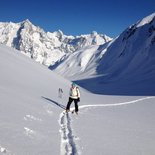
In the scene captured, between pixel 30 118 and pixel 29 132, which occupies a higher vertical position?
pixel 30 118

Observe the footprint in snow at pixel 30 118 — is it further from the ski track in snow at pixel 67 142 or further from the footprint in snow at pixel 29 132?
the footprint in snow at pixel 29 132

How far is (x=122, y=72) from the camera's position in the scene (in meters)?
154

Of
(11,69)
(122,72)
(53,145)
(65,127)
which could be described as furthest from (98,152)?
(122,72)

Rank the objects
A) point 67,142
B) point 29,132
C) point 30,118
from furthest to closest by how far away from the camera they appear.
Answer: point 30,118, point 29,132, point 67,142

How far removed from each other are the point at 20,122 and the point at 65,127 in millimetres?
1890

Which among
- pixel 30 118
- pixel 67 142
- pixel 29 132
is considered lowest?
pixel 67 142

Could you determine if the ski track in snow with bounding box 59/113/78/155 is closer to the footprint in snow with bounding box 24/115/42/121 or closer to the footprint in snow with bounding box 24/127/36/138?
the footprint in snow with bounding box 24/127/36/138

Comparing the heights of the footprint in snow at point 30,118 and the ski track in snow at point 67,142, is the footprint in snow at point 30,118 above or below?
above

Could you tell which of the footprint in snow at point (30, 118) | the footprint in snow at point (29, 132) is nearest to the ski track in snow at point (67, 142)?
the footprint in snow at point (29, 132)

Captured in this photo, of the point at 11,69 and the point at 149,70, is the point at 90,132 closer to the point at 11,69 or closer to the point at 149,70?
the point at 11,69

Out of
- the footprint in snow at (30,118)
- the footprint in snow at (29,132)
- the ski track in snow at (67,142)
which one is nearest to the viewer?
the ski track in snow at (67,142)

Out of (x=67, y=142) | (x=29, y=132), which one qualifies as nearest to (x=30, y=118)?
(x=29, y=132)

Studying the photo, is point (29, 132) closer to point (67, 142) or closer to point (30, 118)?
point (67, 142)

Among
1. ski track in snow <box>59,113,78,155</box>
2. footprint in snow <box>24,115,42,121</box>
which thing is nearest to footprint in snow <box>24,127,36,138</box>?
ski track in snow <box>59,113,78,155</box>
